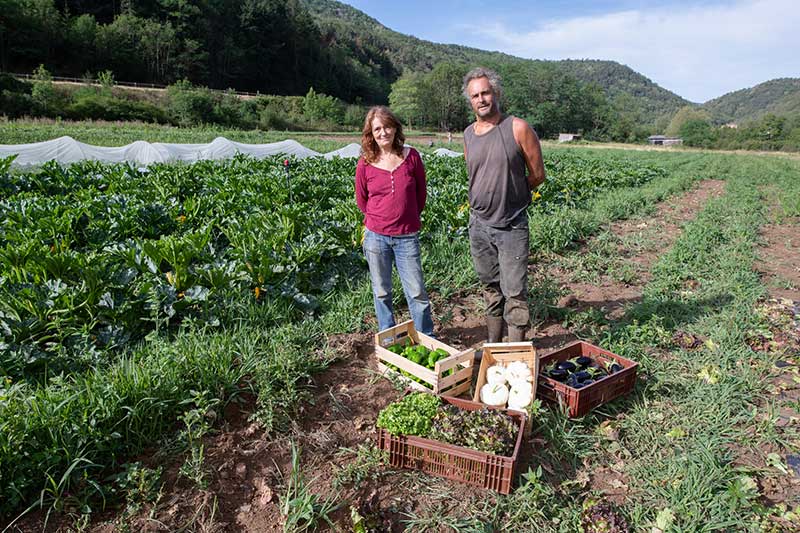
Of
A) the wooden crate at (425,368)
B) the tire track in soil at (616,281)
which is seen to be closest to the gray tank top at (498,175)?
the wooden crate at (425,368)

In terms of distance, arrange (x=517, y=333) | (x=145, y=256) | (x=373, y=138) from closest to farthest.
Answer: (x=373, y=138) < (x=517, y=333) < (x=145, y=256)

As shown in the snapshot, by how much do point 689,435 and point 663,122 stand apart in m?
160

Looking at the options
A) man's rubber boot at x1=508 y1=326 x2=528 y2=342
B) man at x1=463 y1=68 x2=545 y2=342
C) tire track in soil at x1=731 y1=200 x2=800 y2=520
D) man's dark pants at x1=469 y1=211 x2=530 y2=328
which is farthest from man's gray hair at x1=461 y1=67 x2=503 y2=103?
tire track in soil at x1=731 y1=200 x2=800 y2=520

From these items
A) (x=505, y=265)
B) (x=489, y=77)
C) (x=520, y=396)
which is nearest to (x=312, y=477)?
(x=520, y=396)

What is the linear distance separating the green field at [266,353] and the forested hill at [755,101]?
16162 centimetres

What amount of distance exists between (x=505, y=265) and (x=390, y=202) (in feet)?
3.05

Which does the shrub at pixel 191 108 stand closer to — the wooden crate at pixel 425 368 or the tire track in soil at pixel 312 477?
the wooden crate at pixel 425 368

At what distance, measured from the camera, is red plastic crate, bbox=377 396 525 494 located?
2.34 meters

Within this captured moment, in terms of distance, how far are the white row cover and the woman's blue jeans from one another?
10348 mm

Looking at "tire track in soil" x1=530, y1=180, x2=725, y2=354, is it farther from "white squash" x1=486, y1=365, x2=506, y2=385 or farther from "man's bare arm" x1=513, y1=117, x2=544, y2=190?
"man's bare arm" x1=513, y1=117, x2=544, y2=190

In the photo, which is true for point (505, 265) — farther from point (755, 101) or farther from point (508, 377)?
point (755, 101)

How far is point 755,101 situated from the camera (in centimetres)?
15225

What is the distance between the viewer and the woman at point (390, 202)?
328cm

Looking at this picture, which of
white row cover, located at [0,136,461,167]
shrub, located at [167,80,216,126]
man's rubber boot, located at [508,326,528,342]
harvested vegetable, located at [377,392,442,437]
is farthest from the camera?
shrub, located at [167,80,216,126]
